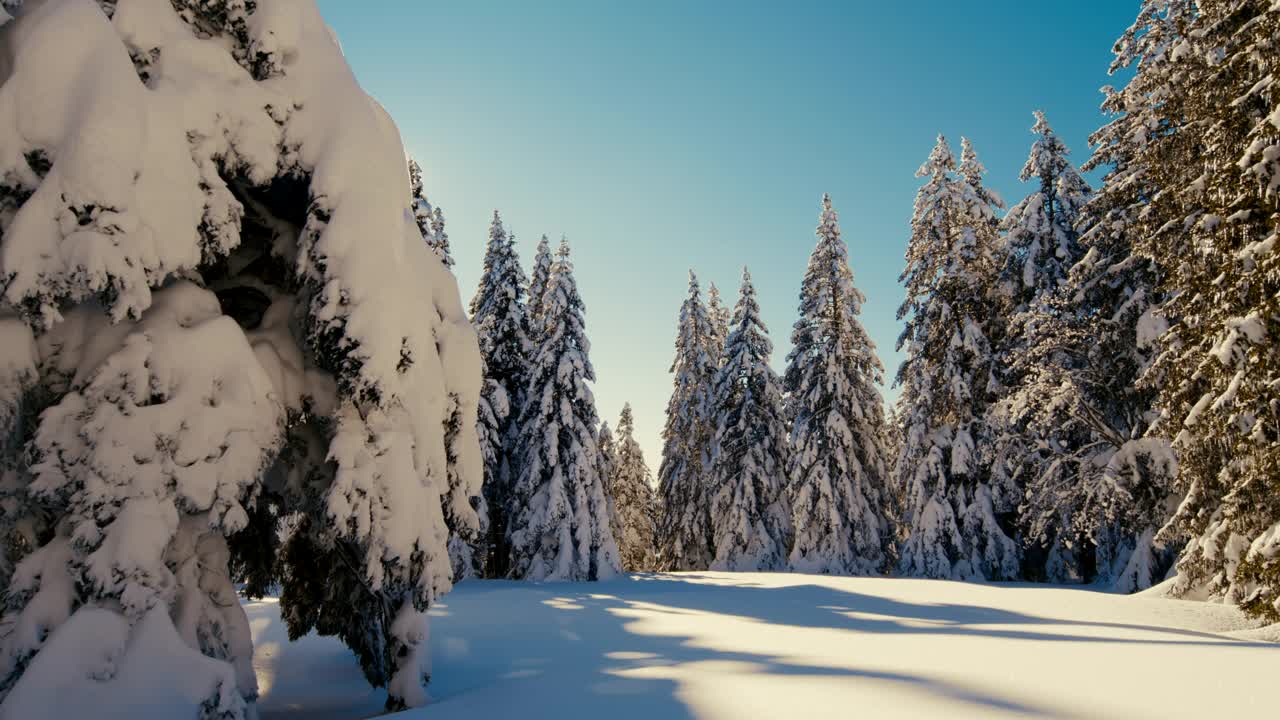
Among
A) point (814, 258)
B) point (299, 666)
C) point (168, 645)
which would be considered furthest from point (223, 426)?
point (814, 258)

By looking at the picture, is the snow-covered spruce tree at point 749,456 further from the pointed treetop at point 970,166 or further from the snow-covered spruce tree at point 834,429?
the pointed treetop at point 970,166

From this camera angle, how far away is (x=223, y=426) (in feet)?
18.0

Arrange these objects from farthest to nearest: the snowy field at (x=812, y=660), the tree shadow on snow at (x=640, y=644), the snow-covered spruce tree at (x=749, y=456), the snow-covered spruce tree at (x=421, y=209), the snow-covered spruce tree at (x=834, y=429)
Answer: the snow-covered spruce tree at (x=749, y=456) → the snow-covered spruce tree at (x=834, y=429) → the snow-covered spruce tree at (x=421, y=209) → the tree shadow on snow at (x=640, y=644) → the snowy field at (x=812, y=660)

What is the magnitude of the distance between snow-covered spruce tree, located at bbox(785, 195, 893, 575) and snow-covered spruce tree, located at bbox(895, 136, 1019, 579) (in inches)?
103

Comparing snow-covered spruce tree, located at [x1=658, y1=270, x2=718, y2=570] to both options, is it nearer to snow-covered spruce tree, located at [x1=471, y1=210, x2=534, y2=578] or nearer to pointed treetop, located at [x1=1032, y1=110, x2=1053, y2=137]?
snow-covered spruce tree, located at [x1=471, y1=210, x2=534, y2=578]

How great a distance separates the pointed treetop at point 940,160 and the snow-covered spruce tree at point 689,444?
568 inches

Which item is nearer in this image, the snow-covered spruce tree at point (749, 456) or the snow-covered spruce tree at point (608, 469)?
the snow-covered spruce tree at point (608, 469)

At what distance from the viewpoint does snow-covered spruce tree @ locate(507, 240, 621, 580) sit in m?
24.1

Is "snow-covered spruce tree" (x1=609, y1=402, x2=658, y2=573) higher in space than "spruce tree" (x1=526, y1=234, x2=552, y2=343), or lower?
lower

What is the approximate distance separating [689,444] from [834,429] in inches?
407

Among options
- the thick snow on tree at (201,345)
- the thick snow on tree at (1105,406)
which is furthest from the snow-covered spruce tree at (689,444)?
the thick snow on tree at (201,345)

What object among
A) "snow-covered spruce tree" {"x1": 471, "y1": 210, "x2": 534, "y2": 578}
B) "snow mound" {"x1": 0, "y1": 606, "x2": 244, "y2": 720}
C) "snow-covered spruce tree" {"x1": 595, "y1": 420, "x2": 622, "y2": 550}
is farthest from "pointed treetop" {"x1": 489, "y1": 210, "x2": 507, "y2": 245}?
"snow mound" {"x1": 0, "y1": 606, "x2": 244, "y2": 720}

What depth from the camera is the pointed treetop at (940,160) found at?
85.7ft

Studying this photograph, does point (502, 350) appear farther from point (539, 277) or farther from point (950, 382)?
point (950, 382)
